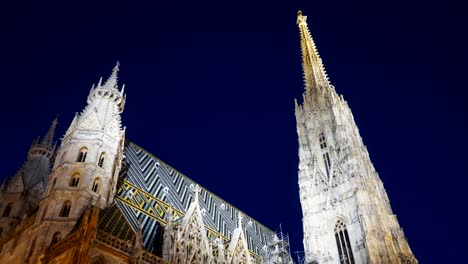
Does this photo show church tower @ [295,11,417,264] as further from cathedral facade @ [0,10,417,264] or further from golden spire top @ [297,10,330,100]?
golden spire top @ [297,10,330,100]

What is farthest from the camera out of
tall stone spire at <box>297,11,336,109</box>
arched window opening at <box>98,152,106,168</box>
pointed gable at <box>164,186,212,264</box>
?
tall stone spire at <box>297,11,336,109</box>

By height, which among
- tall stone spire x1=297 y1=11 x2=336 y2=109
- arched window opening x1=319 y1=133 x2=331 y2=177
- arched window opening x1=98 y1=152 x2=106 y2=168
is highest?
tall stone spire x1=297 y1=11 x2=336 y2=109

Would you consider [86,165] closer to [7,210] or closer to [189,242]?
[189,242]

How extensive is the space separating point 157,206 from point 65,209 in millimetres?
7856

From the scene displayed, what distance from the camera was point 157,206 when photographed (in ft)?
108

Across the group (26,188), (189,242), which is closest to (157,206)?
(189,242)

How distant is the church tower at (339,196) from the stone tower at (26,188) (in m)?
23.8

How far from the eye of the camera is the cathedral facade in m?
25.3

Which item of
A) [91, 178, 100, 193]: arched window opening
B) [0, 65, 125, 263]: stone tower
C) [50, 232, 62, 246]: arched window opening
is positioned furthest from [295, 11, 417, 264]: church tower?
[50, 232, 62, 246]: arched window opening

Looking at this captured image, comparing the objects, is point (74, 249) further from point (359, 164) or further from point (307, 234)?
point (359, 164)

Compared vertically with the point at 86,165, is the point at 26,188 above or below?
above

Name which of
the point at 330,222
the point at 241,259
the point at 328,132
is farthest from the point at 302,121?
the point at 241,259

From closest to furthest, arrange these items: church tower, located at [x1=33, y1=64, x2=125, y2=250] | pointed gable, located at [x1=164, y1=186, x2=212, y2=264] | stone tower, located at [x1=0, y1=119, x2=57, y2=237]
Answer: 1. church tower, located at [x1=33, y1=64, x2=125, y2=250]
2. pointed gable, located at [x1=164, y1=186, x2=212, y2=264]
3. stone tower, located at [x1=0, y1=119, x2=57, y2=237]

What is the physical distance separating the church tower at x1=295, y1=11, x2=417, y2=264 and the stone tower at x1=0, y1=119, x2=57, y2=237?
78.0 feet
